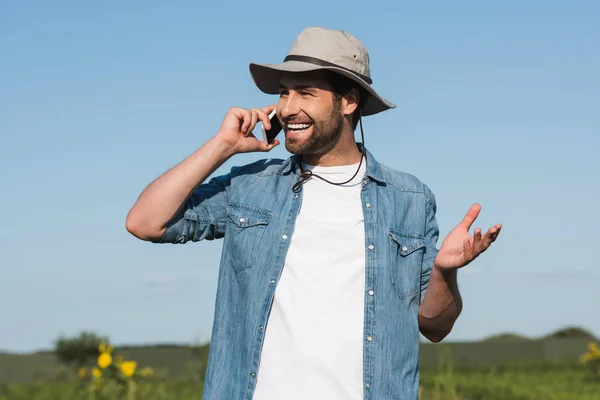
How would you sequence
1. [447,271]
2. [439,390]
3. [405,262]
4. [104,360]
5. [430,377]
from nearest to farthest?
[447,271]
[405,262]
[104,360]
[439,390]
[430,377]

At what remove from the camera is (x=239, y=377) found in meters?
2.90

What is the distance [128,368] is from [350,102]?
4.02 m

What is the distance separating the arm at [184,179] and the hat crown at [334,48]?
12.8 inches

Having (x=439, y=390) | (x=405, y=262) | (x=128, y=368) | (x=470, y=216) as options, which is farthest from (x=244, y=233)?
(x=439, y=390)

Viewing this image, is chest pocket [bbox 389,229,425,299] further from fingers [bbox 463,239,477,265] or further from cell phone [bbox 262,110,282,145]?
cell phone [bbox 262,110,282,145]

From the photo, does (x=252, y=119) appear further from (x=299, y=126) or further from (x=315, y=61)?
(x=315, y=61)

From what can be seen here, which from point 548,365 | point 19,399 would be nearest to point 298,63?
point 19,399

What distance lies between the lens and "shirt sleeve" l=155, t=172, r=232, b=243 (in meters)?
3.09

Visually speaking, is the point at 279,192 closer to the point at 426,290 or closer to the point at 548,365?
the point at 426,290

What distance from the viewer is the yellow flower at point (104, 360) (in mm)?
6582

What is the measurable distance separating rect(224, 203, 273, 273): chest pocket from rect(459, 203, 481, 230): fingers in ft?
2.27

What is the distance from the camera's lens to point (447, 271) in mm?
3004

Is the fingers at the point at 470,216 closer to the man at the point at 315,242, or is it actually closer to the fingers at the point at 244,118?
the man at the point at 315,242

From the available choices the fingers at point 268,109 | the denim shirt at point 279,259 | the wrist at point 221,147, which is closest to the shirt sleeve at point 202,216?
the denim shirt at point 279,259
